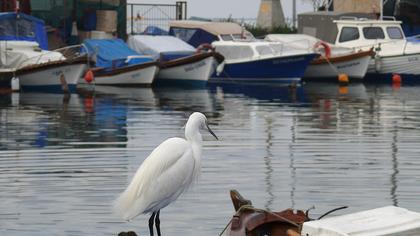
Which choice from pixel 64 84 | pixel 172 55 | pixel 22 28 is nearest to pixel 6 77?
pixel 64 84

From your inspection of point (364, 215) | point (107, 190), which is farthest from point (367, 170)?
point (364, 215)

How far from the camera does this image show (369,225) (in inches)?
395

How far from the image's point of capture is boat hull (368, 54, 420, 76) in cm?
4772

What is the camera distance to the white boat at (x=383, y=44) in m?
47.8

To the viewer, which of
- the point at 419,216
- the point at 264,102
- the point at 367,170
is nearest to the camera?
the point at 419,216

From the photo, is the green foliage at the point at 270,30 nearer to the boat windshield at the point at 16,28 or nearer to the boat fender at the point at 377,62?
the boat fender at the point at 377,62

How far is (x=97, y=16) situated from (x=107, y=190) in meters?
35.8

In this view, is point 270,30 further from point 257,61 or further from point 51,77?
point 51,77

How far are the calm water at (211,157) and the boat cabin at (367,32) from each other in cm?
1235

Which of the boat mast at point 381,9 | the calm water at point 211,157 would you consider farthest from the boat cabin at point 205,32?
the calm water at point 211,157

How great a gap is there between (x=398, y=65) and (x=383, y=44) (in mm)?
984

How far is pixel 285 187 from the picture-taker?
1647cm

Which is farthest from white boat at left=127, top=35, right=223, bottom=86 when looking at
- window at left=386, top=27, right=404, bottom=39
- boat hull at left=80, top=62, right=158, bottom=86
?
window at left=386, top=27, right=404, bottom=39

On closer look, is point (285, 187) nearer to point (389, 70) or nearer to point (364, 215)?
point (364, 215)
